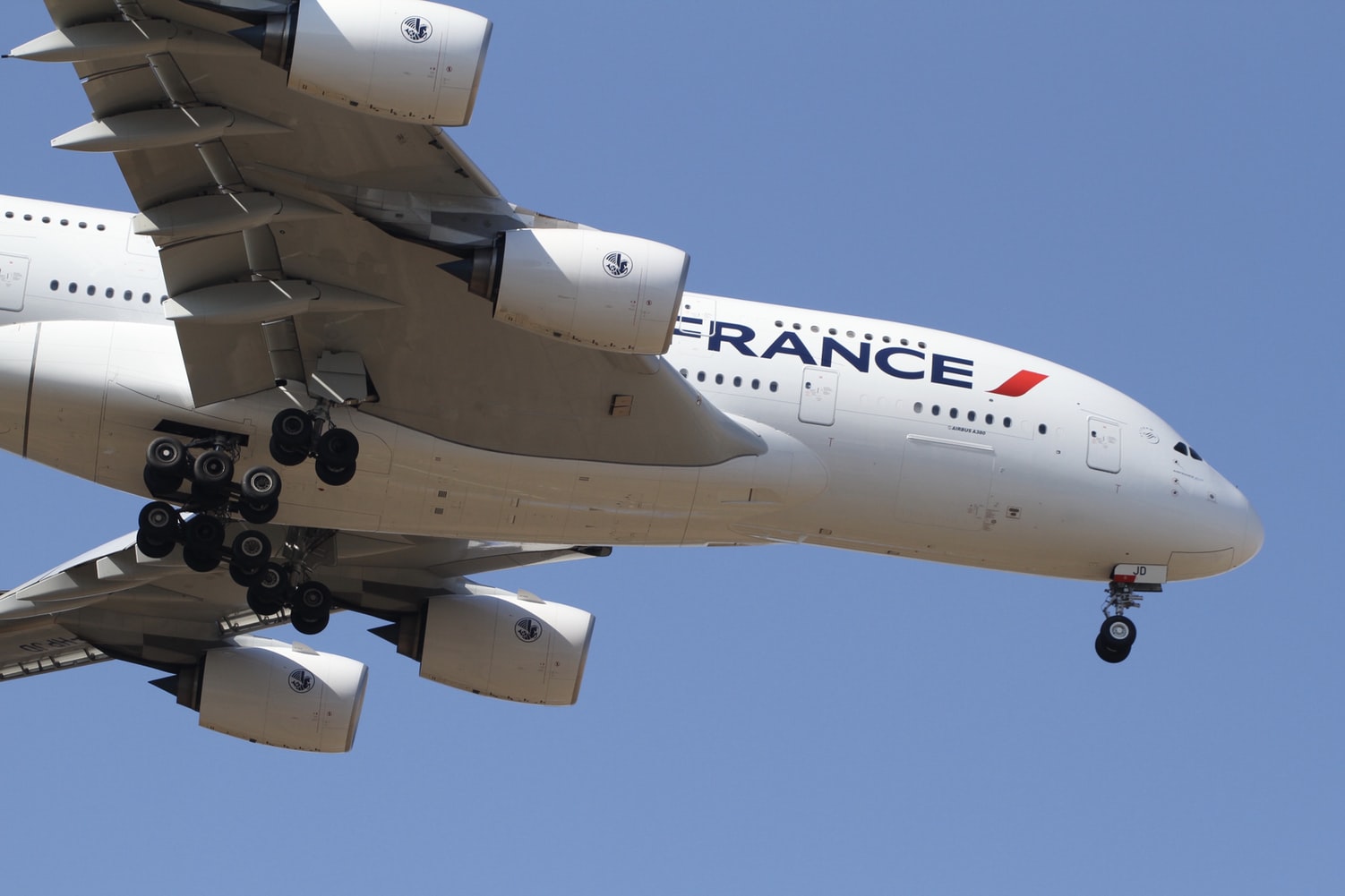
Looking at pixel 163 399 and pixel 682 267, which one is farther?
pixel 163 399

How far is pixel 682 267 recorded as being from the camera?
54.7 feet

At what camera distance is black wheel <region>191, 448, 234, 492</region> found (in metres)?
17.9

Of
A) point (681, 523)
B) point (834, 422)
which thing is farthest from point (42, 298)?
point (834, 422)

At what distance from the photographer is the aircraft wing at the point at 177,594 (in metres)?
22.7

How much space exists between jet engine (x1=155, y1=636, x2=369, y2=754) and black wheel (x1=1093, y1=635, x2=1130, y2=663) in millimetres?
9703

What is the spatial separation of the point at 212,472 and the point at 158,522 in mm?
1080

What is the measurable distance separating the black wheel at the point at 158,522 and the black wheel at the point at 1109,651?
1102 centimetres

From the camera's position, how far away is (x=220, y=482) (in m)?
18.0

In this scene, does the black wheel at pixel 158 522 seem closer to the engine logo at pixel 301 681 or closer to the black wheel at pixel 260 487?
the black wheel at pixel 260 487

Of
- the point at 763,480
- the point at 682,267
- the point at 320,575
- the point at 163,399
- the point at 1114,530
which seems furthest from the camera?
the point at 320,575

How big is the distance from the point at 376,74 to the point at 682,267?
358 cm

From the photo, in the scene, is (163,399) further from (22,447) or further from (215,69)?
(215,69)

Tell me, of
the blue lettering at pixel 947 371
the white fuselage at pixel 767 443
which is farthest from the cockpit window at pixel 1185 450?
the blue lettering at pixel 947 371

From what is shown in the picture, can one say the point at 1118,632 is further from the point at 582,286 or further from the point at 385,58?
the point at 385,58
